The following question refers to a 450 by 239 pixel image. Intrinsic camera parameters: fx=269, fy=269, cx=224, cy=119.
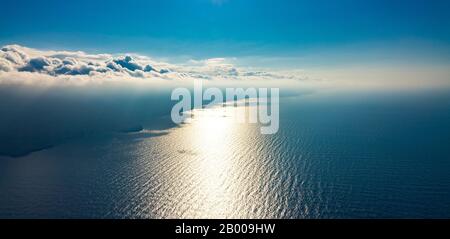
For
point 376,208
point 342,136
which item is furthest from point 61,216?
point 342,136

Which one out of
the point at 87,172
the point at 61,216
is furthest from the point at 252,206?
the point at 87,172
